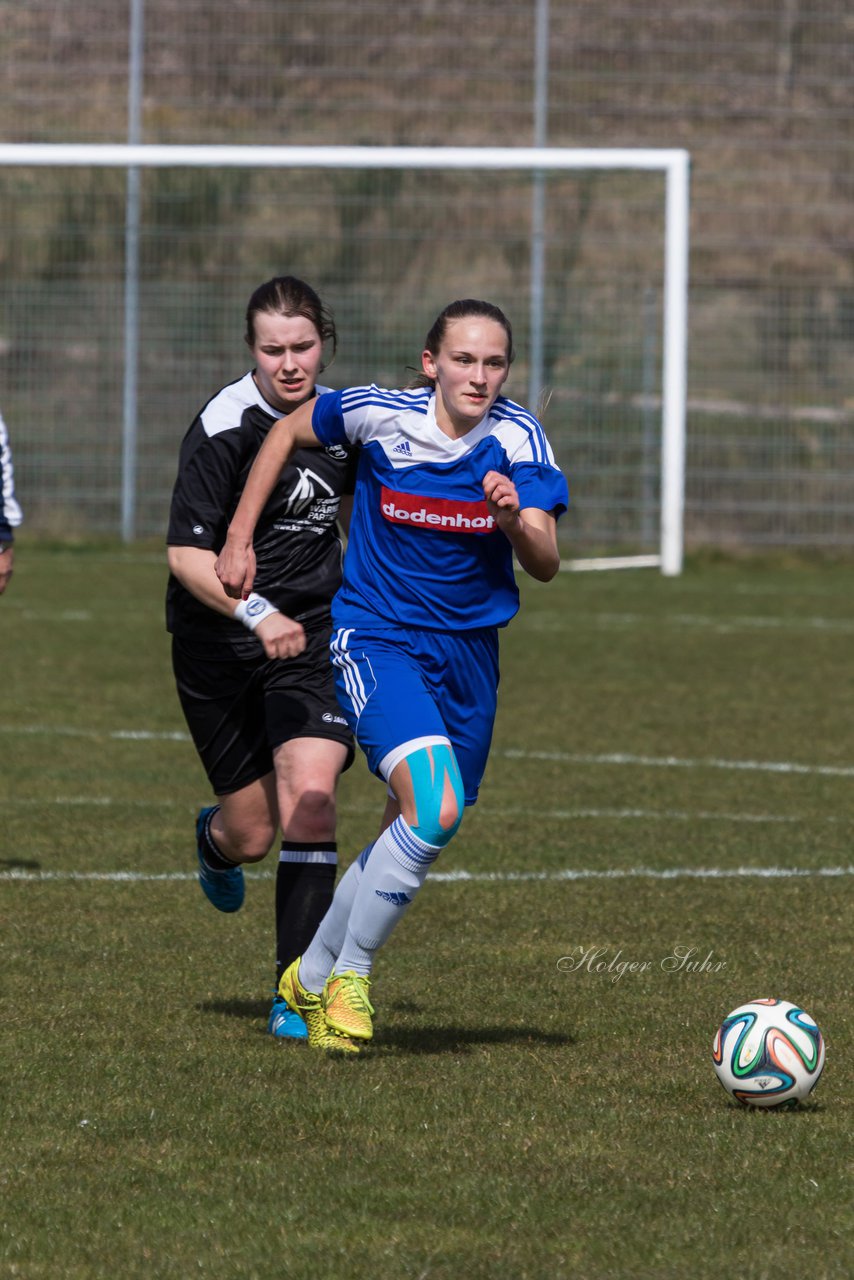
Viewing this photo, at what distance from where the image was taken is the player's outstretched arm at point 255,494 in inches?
213

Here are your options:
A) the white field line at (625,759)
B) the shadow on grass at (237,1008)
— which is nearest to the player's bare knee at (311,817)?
the shadow on grass at (237,1008)

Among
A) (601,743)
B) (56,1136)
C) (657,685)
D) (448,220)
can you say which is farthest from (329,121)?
(56,1136)

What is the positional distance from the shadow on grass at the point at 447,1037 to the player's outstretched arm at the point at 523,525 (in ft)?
3.89

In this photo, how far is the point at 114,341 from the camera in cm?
2308

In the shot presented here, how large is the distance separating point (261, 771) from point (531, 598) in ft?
40.6

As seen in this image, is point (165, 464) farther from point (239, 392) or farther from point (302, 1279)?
point (302, 1279)

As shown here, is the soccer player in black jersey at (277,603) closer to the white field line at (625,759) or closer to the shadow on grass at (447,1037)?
the shadow on grass at (447,1037)

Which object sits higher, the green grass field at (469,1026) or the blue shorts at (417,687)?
the blue shorts at (417,687)

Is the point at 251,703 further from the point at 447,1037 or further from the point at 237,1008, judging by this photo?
the point at 447,1037

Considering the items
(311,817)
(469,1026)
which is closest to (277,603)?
(311,817)

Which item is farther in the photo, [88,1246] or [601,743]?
[601,743]

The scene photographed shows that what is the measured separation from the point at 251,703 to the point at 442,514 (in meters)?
1.10

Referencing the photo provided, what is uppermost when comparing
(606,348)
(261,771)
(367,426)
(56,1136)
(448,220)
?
(448,220)

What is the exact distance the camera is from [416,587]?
5.49 meters
